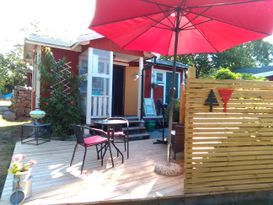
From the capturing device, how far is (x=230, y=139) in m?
3.38

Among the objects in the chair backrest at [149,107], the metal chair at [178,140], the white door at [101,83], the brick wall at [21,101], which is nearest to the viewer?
the metal chair at [178,140]

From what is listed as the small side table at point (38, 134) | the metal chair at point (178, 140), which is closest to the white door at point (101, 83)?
the small side table at point (38, 134)

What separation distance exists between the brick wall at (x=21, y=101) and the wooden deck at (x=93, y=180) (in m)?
6.45

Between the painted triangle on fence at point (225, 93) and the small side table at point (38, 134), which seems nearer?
the painted triangle on fence at point (225, 93)

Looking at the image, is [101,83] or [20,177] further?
[101,83]

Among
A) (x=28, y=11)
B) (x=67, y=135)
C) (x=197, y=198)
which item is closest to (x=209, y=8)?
(x=197, y=198)

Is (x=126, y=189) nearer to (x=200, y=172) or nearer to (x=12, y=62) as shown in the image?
(x=200, y=172)

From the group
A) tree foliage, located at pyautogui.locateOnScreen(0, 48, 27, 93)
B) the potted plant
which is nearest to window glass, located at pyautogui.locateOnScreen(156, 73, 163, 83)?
the potted plant

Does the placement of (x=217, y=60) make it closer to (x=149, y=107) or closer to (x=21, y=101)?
(x=149, y=107)

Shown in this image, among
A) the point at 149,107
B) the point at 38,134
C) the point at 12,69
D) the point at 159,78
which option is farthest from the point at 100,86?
the point at 12,69

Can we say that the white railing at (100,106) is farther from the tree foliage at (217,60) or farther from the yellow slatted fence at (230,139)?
the tree foliage at (217,60)

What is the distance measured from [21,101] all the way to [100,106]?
5840mm

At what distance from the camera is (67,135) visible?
261 inches

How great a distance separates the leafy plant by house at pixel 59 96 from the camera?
21.4 ft
